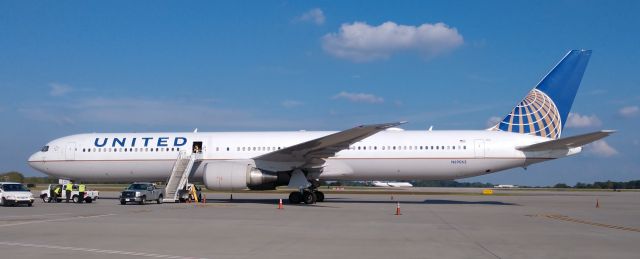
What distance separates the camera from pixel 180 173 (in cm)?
2658

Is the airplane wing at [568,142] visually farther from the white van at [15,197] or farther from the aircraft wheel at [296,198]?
the white van at [15,197]

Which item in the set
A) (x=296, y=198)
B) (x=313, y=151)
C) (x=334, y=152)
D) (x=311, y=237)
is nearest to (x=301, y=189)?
(x=296, y=198)

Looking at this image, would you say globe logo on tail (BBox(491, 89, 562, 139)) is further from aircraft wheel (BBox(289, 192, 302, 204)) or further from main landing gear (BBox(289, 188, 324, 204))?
aircraft wheel (BBox(289, 192, 302, 204))

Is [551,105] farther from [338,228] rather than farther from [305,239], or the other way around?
[305,239]

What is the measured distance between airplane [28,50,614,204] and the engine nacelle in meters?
0.04

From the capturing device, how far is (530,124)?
26.3 m

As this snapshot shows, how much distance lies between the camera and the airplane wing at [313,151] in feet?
74.6

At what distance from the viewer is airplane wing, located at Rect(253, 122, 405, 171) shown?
74.6ft

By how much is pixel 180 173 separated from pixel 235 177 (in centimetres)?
415

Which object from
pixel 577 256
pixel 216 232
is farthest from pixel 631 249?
pixel 216 232

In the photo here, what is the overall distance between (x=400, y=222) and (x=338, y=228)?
2536 millimetres

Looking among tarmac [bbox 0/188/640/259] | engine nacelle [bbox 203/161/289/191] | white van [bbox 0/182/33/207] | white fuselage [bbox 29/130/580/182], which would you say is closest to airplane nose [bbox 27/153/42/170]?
white fuselage [bbox 29/130/580/182]

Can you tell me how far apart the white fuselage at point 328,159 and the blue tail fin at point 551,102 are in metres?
0.80

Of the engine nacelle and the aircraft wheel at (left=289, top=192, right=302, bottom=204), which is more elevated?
the engine nacelle
